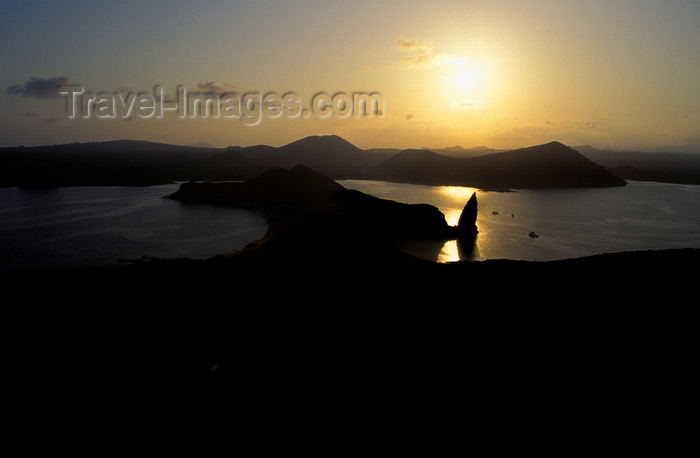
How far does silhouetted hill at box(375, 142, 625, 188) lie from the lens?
124625 millimetres

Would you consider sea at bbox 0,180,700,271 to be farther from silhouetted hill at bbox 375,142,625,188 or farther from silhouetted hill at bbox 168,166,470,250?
silhouetted hill at bbox 375,142,625,188

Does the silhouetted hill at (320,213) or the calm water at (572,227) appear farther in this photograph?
the calm water at (572,227)

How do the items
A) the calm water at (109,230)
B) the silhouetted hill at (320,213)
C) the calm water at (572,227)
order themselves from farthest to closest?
the calm water at (572,227)
the calm water at (109,230)
the silhouetted hill at (320,213)

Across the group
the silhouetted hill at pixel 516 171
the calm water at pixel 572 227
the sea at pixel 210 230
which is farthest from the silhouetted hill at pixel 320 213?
the silhouetted hill at pixel 516 171

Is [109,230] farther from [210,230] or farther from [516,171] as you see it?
[516,171]

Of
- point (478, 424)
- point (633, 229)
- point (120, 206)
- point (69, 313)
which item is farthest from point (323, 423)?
point (120, 206)

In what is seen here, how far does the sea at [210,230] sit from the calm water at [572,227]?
5.3 inches

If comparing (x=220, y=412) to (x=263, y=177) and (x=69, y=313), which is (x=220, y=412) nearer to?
(x=69, y=313)

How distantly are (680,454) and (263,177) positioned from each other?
72.5 metres

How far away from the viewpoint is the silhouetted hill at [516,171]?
409 feet

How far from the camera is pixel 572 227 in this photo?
53.6m

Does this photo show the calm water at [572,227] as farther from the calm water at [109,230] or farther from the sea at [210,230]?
the calm water at [109,230]

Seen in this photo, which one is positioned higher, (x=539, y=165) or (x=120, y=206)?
(x=539, y=165)

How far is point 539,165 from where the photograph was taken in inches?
5266
